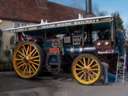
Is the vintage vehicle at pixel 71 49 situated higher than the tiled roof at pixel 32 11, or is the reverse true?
the tiled roof at pixel 32 11

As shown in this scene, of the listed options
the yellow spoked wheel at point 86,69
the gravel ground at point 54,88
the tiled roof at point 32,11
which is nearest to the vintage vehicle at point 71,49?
the yellow spoked wheel at point 86,69

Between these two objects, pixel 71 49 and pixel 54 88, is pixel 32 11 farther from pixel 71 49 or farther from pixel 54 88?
pixel 54 88

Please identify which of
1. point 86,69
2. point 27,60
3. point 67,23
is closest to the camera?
point 86,69

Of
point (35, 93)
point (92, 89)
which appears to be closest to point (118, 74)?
point (92, 89)

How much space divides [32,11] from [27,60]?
17.4 metres

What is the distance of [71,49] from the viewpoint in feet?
63.7

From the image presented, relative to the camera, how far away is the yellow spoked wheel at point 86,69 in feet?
60.4

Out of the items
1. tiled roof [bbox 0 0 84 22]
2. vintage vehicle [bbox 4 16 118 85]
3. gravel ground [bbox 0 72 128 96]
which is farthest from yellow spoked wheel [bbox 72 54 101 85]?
tiled roof [bbox 0 0 84 22]

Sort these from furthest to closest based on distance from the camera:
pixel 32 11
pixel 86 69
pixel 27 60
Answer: pixel 32 11, pixel 27 60, pixel 86 69

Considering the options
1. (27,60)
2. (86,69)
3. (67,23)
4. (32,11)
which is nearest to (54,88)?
(86,69)

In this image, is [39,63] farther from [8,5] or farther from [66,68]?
[8,5]

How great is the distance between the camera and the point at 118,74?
20.7 metres

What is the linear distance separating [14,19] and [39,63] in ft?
47.8

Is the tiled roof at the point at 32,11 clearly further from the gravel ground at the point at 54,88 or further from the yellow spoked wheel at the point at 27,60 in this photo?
the gravel ground at the point at 54,88
